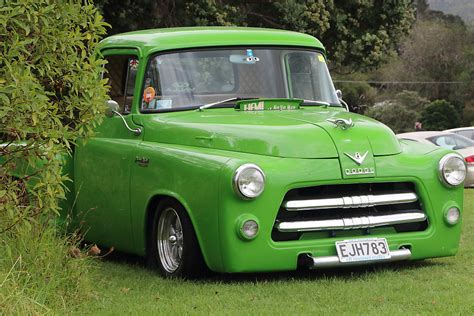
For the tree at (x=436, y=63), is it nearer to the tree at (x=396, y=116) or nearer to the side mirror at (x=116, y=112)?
the tree at (x=396, y=116)

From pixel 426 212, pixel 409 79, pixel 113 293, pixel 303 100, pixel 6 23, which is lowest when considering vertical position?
pixel 409 79

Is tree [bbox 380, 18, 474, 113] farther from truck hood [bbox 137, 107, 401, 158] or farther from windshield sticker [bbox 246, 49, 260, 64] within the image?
truck hood [bbox 137, 107, 401, 158]

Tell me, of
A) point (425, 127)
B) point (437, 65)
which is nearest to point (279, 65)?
point (425, 127)

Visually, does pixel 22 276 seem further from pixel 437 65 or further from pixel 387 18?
pixel 437 65

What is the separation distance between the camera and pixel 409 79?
259 feet

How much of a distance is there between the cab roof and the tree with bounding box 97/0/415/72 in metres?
8.67

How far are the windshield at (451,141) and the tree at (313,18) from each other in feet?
6.72

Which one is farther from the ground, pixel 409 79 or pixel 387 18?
pixel 387 18

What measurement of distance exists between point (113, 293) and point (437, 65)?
72.2 metres

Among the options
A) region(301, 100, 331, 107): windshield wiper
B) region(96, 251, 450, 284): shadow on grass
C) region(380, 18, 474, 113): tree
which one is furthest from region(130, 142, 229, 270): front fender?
region(380, 18, 474, 113): tree

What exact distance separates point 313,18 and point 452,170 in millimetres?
11635

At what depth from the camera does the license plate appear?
7918mm

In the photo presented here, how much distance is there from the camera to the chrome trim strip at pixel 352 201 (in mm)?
7805

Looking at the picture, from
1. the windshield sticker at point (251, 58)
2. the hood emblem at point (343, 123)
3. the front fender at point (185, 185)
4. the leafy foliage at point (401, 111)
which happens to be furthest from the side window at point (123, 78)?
the leafy foliage at point (401, 111)
